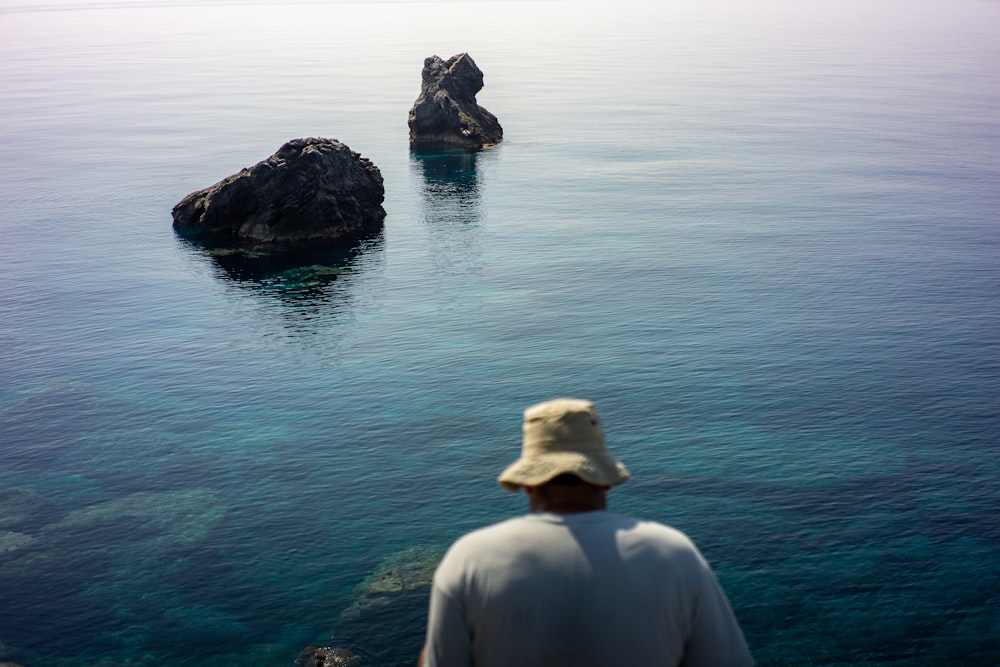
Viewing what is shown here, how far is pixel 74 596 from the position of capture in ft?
137

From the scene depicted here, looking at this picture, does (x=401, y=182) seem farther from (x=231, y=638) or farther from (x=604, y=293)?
(x=231, y=638)

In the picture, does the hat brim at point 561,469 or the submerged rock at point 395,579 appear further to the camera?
the submerged rock at point 395,579

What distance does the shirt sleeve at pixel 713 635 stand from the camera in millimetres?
7490

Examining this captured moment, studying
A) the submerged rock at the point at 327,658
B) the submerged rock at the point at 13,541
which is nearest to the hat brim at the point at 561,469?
the submerged rock at the point at 327,658

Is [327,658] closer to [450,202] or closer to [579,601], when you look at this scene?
[579,601]

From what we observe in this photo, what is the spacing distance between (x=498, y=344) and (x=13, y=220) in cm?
7056

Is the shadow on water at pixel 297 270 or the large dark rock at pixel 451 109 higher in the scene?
the large dark rock at pixel 451 109

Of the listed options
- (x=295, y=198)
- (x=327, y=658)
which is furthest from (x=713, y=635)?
(x=295, y=198)

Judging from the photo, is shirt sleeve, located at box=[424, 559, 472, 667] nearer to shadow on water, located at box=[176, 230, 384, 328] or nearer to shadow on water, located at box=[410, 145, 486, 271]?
shadow on water, located at box=[176, 230, 384, 328]

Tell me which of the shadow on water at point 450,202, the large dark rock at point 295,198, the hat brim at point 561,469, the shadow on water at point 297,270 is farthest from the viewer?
the shadow on water at point 450,202

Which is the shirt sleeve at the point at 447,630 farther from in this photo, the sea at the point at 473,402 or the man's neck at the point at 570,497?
the sea at the point at 473,402

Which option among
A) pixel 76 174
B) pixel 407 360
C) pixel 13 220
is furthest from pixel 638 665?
pixel 76 174

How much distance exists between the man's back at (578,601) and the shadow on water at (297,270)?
75669mm

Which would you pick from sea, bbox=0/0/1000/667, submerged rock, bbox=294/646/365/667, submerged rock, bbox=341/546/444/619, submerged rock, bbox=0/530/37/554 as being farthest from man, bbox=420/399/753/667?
submerged rock, bbox=0/530/37/554
